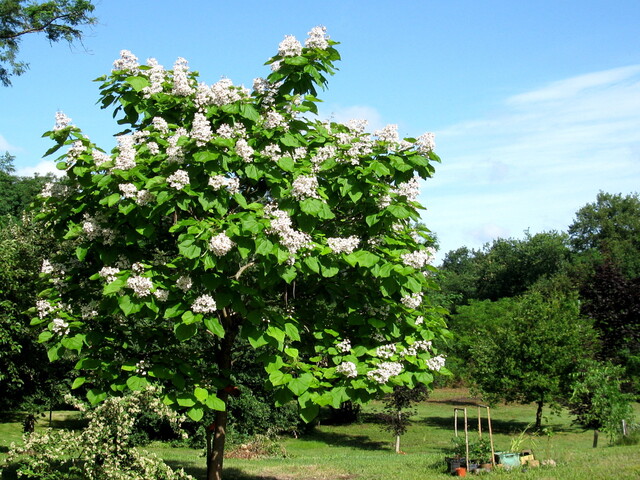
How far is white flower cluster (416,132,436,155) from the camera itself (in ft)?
27.7

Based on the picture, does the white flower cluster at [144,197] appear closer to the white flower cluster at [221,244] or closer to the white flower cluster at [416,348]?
the white flower cluster at [221,244]

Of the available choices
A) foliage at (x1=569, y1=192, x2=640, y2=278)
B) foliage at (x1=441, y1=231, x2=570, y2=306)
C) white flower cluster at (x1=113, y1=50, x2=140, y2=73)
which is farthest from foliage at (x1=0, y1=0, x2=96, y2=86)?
foliage at (x1=569, y1=192, x2=640, y2=278)

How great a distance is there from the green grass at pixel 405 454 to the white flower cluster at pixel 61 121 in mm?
8931

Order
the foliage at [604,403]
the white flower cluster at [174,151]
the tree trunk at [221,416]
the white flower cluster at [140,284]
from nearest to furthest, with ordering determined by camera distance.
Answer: the white flower cluster at [140,284], the white flower cluster at [174,151], the tree trunk at [221,416], the foliage at [604,403]

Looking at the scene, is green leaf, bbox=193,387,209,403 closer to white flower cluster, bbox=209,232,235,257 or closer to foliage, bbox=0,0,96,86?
white flower cluster, bbox=209,232,235,257

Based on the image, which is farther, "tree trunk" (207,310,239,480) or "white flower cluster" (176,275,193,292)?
"tree trunk" (207,310,239,480)

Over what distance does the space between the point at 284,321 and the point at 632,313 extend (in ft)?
89.3

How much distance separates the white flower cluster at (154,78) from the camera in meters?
8.88

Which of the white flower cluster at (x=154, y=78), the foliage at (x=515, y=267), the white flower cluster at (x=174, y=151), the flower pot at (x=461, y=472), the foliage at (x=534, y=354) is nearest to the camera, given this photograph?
the white flower cluster at (x=174, y=151)

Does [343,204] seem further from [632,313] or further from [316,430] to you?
[632,313]

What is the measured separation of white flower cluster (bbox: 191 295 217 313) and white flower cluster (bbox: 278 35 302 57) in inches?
134

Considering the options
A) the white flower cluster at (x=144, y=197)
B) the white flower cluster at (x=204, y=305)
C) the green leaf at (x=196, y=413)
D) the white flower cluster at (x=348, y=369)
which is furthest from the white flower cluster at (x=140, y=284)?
the white flower cluster at (x=348, y=369)

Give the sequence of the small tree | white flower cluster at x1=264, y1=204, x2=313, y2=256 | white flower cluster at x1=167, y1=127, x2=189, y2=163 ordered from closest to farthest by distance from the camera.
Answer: white flower cluster at x1=264, y1=204, x2=313, y2=256
white flower cluster at x1=167, y1=127, x2=189, y2=163
the small tree

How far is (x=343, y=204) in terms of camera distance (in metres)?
8.89
